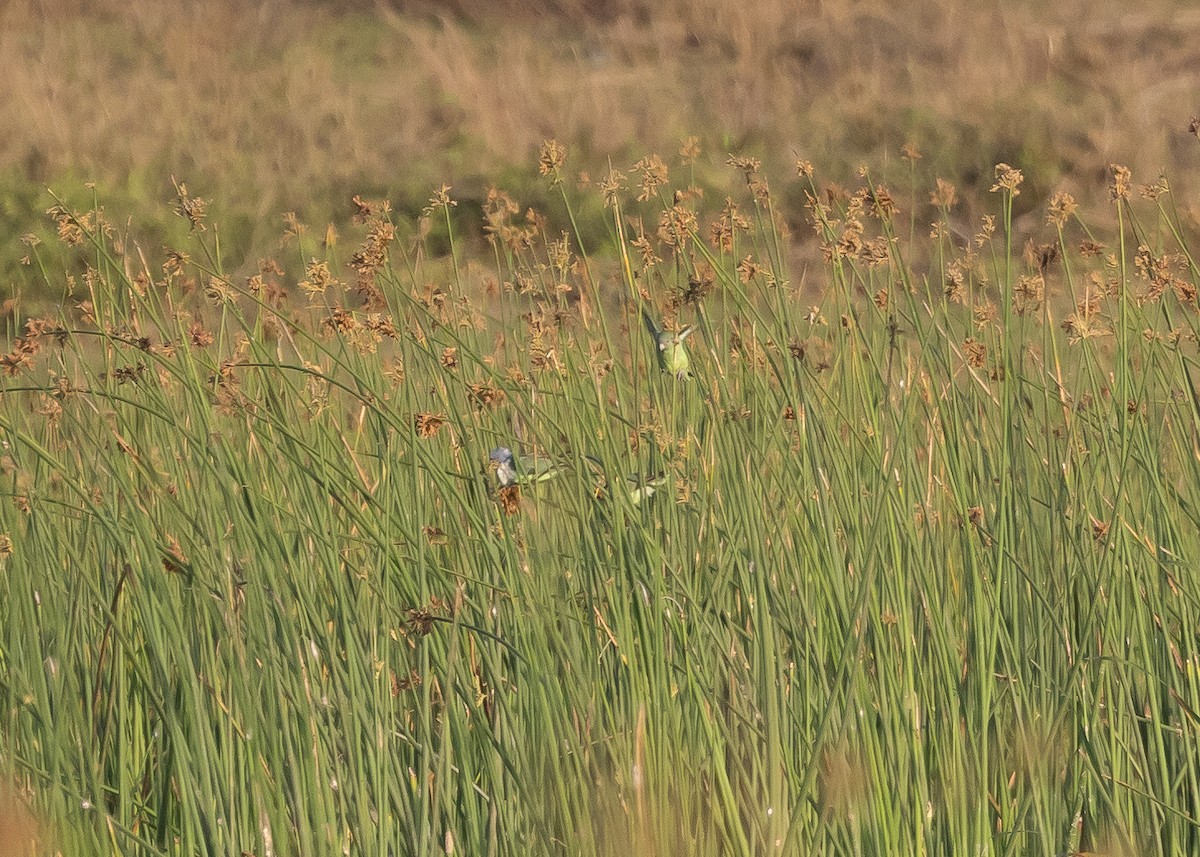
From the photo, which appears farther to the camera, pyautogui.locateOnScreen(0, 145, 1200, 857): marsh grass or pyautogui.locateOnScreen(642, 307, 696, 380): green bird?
pyautogui.locateOnScreen(642, 307, 696, 380): green bird

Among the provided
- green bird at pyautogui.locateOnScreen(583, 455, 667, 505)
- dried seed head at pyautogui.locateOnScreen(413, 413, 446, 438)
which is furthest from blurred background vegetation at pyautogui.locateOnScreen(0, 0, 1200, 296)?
dried seed head at pyautogui.locateOnScreen(413, 413, 446, 438)

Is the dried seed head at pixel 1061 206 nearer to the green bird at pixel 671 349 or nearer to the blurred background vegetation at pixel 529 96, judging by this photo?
the green bird at pixel 671 349

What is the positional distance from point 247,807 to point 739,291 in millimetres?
840

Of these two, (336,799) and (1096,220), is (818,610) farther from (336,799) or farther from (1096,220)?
(1096,220)

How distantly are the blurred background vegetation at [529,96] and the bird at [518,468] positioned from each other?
4.43 meters

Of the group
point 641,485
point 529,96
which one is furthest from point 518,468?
point 529,96

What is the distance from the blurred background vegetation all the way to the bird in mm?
4427

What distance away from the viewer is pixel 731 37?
981cm

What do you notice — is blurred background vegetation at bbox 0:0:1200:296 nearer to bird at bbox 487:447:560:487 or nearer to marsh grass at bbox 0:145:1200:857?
marsh grass at bbox 0:145:1200:857

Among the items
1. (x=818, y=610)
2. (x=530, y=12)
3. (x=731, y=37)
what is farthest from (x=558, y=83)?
(x=818, y=610)

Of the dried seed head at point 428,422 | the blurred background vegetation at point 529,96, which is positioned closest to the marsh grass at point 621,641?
the dried seed head at point 428,422

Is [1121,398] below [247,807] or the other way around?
the other way around

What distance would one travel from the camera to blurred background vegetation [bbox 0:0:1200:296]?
24.5 feet

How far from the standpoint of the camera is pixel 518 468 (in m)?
1.89
